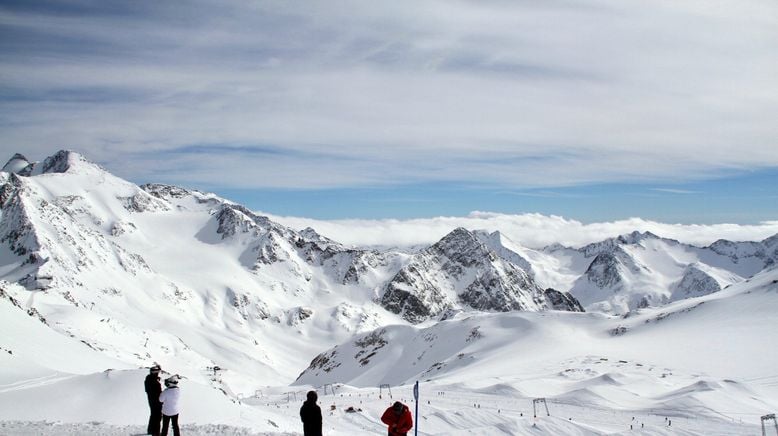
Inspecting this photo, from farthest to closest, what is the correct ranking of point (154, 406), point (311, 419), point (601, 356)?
point (601, 356) < point (154, 406) < point (311, 419)

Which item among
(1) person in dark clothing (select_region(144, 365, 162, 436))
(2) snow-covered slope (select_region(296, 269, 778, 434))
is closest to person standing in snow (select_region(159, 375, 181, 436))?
(1) person in dark clothing (select_region(144, 365, 162, 436))

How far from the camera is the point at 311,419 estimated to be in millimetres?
16188

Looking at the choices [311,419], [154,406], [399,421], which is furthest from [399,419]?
[154,406]

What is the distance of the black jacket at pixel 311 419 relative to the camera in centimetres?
1617

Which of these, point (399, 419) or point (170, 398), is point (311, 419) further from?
point (170, 398)

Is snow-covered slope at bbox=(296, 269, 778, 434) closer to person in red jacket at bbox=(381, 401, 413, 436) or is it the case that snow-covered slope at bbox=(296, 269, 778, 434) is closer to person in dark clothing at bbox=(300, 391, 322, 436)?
person in red jacket at bbox=(381, 401, 413, 436)

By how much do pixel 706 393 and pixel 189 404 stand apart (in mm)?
44742

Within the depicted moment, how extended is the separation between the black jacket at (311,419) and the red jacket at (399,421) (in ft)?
6.18

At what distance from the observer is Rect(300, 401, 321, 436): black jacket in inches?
637

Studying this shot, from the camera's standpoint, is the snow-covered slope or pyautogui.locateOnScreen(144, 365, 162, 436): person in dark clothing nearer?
pyautogui.locateOnScreen(144, 365, 162, 436): person in dark clothing

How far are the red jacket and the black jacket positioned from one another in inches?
74.2

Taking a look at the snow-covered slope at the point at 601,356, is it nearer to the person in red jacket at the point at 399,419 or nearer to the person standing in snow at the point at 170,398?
the person in red jacket at the point at 399,419

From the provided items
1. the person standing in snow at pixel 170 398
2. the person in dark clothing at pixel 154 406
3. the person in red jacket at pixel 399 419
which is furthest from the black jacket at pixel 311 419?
the person in dark clothing at pixel 154 406

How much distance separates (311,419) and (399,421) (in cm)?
245
